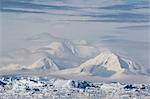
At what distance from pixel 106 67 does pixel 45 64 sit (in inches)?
62.4

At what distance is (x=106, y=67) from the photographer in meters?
8.82

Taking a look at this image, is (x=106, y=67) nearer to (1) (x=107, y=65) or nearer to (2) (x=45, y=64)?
(1) (x=107, y=65)

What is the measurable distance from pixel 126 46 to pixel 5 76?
2824mm

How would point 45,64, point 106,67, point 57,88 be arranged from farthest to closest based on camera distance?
point 57,88 → point 106,67 → point 45,64

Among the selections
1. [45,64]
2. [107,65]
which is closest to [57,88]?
[107,65]

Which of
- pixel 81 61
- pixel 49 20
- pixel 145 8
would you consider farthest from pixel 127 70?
pixel 49 20

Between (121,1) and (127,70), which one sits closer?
(121,1)

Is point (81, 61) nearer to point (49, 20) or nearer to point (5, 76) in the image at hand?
point (49, 20)

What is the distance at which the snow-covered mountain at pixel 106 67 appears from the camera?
7973mm

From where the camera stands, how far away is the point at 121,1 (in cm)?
779

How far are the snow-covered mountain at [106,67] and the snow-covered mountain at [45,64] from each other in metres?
0.34

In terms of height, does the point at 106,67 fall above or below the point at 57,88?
above

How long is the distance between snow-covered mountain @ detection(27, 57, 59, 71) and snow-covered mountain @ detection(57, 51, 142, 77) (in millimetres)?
337

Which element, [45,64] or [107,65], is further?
[107,65]
